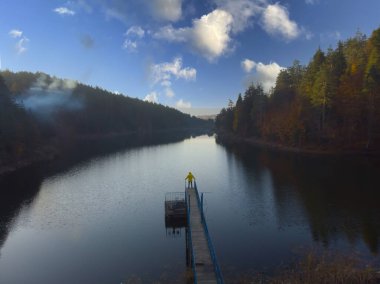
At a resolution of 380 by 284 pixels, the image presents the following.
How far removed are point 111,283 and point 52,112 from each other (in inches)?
6731

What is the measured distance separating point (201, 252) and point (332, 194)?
1161 inches

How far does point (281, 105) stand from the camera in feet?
396

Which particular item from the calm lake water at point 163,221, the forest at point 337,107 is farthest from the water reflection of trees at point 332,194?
the forest at point 337,107

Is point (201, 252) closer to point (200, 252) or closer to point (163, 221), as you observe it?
point (200, 252)

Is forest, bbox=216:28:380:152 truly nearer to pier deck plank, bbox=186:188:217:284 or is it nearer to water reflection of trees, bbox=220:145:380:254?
water reflection of trees, bbox=220:145:380:254

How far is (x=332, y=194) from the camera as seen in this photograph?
1818 inches

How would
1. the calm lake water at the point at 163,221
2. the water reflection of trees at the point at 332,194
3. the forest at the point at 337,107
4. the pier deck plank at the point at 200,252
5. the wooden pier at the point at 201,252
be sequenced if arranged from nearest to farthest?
the wooden pier at the point at 201,252, the pier deck plank at the point at 200,252, the calm lake water at the point at 163,221, the water reflection of trees at the point at 332,194, the forest at the point at 337,107

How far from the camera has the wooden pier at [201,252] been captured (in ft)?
68.6

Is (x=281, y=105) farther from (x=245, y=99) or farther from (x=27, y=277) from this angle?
(x=27, y=277)

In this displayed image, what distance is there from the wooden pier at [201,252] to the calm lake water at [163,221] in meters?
2.29

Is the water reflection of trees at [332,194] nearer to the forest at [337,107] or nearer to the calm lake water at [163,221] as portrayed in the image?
the calm lake water at [163,221]

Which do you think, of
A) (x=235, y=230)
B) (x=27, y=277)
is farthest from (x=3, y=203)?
(x=235, y=230)

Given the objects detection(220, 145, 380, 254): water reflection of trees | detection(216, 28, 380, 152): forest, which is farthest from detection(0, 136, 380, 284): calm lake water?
detection(216, 28, 380, 152): forest

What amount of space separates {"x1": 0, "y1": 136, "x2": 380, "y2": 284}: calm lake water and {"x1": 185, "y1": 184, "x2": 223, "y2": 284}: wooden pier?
2.29 m
